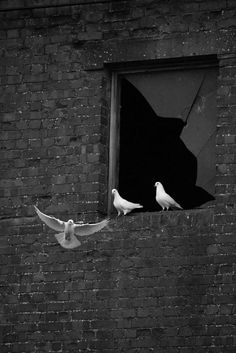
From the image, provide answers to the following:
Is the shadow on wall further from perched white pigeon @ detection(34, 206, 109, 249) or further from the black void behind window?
perched white pigeon @ detection(34, 206, 109, 249)

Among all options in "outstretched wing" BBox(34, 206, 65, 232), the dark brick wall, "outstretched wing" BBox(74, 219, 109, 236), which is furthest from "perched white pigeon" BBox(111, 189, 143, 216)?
"outstretched wing" BBox(34, 206, 65, 232)

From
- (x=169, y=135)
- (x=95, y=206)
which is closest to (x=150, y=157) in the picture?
(x=169, y=135)

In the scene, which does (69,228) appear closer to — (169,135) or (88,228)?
(88,228)

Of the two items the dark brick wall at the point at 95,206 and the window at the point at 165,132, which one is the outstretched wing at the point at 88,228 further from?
the window at the point at 165,132

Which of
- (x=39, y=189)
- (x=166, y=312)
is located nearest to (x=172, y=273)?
(x=166, y=312)

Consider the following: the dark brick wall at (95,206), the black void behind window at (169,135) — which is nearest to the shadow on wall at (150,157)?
the black void behind window at (169,135)

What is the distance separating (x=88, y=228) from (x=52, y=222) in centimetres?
50

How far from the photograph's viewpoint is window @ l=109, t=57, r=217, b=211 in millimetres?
29141

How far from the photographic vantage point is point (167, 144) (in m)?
29.4

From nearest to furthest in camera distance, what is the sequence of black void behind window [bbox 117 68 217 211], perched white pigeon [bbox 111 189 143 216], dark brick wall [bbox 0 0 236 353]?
dark brick wall [bbox 0 0 236 353]
perched white pigeon [bbox 111 189 143 216]
black void behind window [bbox 117 68 217 211]

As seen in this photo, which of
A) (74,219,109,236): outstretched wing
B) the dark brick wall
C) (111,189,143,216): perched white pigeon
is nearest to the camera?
the dark brick wall

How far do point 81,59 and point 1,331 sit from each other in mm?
3803

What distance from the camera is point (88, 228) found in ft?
94.5

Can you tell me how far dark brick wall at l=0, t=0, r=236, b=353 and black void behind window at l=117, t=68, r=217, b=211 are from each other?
324 millimetres
